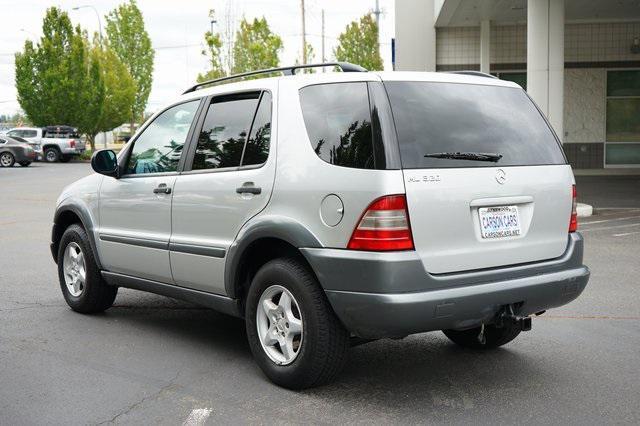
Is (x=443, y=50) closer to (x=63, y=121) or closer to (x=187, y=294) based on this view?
(x=187, y=294)

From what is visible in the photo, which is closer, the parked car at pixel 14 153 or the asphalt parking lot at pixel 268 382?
the asphalt parking lot at pixel 268 382

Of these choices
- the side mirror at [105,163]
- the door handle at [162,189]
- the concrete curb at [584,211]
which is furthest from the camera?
the concrete curb at [584,211]

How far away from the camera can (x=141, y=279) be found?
5.78 m

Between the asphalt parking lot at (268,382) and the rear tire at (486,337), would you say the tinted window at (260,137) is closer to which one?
the asphalt parking lot at (268,382)

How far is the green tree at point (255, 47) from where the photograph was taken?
48250 millimetres

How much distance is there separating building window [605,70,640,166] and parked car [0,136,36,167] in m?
24.2

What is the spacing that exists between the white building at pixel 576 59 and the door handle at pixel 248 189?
63.1 feet

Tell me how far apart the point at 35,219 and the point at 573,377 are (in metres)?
11.9

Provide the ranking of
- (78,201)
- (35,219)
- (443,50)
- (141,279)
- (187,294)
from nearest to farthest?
(187,294)
(141,279)
(78,201)
(35,219)
(443,50)

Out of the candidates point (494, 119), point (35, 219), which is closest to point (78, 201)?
point (494, 119)

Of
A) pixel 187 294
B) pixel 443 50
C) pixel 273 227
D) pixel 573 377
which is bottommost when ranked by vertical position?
pixel 573 377

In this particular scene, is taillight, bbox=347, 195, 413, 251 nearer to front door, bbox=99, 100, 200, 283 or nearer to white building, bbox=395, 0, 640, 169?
front door, bbox=99, 100, 200, 283

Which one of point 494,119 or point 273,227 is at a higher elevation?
point 494,119

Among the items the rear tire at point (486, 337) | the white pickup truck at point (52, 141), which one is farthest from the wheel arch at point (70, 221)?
the white pickup truck at point (52, 141)
